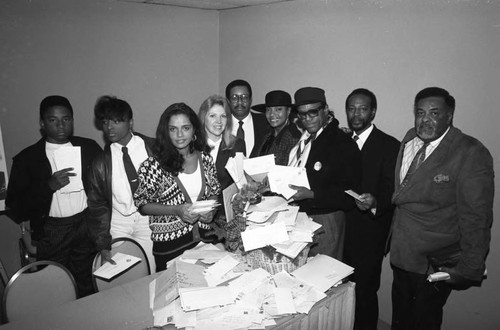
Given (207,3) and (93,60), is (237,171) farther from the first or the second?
(207,3)

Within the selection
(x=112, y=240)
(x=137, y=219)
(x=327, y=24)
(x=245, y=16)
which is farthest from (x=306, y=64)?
(x=112, y=240)

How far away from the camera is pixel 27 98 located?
381 cm

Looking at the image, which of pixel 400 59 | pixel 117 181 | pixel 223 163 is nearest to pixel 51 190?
pixel 117 181

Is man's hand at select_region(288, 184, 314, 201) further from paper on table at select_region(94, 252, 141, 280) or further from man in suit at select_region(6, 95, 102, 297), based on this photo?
man in suit at select_region(6, 95, 102, 297)

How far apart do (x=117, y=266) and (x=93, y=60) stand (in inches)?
110

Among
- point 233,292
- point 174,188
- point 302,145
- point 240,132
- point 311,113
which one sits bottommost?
point 233,292

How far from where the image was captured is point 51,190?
2.95 metres

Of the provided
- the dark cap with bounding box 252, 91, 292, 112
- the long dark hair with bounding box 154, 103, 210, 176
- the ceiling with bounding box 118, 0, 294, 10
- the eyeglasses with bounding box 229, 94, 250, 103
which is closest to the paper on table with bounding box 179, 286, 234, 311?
the long dark hair with bounding box 154, 103, 210, 176

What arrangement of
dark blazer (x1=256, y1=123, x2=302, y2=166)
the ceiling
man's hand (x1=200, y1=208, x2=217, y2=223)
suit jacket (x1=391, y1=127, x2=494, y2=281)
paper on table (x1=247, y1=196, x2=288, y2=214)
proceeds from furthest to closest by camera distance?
the ceiling, dark blazer (x1=256, y1=123, x2=302, y2=166), man's hand (x1=200, y1=208, x2=217, y2=223), suit jacket (x1=391, y1=127, x2=494, y2=281), paper on table (x1=247, y1=196, x2=288, y2=214)

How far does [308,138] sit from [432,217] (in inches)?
43.7

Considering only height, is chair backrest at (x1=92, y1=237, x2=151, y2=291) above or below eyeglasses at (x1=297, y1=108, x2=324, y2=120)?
below

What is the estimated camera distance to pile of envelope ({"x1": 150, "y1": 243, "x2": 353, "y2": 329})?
1.83m

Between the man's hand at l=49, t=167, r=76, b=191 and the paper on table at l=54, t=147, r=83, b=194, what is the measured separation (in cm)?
5

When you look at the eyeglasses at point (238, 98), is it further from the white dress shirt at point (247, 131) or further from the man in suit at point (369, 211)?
the man in suit at point (369, 211)
